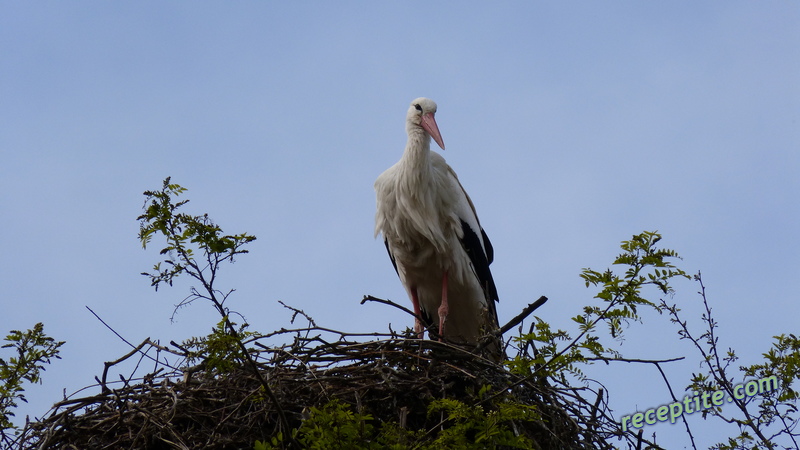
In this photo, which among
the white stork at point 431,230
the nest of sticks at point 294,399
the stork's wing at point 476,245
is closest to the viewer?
the nest of sticks at point 294,399

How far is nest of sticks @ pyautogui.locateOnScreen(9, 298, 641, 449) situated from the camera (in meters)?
3.54

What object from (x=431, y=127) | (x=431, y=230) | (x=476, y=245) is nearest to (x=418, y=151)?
(x=431, y=127)

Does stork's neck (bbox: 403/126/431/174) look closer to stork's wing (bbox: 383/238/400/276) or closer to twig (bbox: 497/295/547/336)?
stork's wing (bbox: 383/238/400/276)

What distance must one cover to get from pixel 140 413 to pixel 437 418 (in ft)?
3.70

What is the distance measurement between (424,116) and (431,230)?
67 centimetres

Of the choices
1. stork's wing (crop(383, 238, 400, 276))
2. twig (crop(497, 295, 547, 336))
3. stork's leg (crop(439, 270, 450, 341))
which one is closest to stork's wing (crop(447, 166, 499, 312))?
stork's leg (crop(439, 270, 450, 341))

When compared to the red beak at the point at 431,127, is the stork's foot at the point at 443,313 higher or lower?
lower

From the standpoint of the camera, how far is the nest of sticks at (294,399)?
11.6 ft

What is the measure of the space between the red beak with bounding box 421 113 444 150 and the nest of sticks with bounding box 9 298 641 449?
5.64ft

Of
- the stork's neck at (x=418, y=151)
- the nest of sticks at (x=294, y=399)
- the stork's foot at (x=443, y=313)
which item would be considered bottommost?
the nest of sticks at (x=294, y=399)

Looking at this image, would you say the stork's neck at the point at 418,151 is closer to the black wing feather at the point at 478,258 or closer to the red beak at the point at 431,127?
the red beak at the point at 431,127

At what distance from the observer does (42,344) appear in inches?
138

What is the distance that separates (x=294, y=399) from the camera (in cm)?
362

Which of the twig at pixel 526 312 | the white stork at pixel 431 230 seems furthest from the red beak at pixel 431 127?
the twig at pixel 526 312
